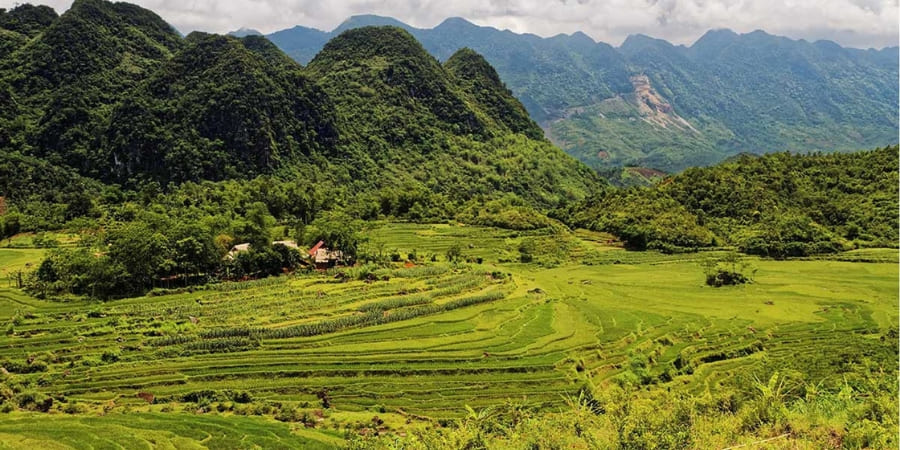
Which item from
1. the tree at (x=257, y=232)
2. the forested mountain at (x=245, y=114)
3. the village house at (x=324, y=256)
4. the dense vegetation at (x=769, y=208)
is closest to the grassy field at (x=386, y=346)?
the village house at (x=324, y=256)

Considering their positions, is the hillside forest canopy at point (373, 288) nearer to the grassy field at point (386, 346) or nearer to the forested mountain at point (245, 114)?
the grassy field at point (386, 346)

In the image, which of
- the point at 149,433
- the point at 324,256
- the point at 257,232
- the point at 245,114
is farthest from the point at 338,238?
the point at 245,114

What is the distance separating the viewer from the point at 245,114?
123 metres

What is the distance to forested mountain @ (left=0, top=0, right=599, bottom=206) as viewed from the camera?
114 metres

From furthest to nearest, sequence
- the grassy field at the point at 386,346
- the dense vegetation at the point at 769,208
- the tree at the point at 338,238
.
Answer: the dense vegetation at the point at 769,208
the tree at the point at 338,238
the grassy field at the point at 386,346

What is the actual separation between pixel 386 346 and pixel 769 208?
67961 millimetres

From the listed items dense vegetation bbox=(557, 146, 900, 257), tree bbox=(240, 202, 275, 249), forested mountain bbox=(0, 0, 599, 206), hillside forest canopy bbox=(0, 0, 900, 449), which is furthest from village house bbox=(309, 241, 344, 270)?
forested mountain bbox=(0, 0, 599, 206)

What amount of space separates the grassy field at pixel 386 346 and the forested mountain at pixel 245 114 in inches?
2293

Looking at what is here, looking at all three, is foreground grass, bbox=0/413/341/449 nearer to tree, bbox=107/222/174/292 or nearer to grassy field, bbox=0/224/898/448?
grassy field, bbox=0/224/898/448

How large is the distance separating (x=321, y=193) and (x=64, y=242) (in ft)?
138

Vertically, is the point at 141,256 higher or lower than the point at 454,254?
higher

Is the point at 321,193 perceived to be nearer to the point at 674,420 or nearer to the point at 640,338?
the point at 640,338

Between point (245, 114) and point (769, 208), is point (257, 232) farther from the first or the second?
point (769, 208)

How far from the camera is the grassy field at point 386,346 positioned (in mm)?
31734
